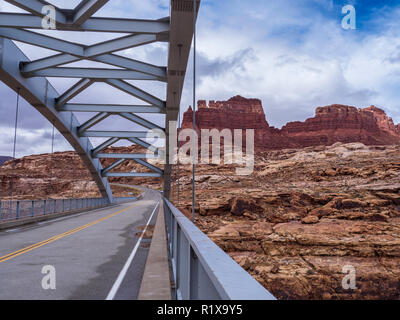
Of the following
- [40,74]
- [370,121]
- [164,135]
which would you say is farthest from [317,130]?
[40,74]

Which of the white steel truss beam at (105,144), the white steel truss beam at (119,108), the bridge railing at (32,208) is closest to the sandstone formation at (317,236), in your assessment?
the white steel truss beam at (119,108)

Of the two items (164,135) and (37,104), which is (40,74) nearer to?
(37,104)

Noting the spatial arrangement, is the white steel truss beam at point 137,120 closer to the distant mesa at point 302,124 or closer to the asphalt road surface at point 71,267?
the asphalt road surface at point 71,267

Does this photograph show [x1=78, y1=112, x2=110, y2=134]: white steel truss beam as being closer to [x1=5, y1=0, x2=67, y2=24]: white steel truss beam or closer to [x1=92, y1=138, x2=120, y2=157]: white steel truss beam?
[x1=92, y1=138, x2=120, y2=157]: white steel truss beam

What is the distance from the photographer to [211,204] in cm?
2528

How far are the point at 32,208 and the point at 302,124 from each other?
159481mm

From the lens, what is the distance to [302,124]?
16712 centimetres

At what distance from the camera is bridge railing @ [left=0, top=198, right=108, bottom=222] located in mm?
17234

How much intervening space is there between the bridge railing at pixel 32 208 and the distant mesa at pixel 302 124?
425 feet

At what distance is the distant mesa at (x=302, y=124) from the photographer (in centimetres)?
15588

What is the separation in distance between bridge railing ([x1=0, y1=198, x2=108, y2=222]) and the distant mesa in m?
130
